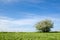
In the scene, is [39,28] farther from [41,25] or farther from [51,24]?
[51,24]

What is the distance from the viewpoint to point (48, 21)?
207 feet

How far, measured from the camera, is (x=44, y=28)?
64.9 metres

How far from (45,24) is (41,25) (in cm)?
195

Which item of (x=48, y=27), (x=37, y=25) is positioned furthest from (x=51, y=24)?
(x=37, y=25)

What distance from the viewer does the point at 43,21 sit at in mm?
64000

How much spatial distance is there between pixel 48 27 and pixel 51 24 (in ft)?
7.15

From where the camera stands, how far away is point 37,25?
64688mm

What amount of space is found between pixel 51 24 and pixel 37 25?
657 cm

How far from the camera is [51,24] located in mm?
64500

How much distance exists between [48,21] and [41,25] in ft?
12.8

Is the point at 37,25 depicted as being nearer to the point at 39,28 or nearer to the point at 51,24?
the point at 39,28

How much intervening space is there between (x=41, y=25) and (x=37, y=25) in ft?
6.15

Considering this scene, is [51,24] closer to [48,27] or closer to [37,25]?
[48,27]

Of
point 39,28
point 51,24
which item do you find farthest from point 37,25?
point 51,24
